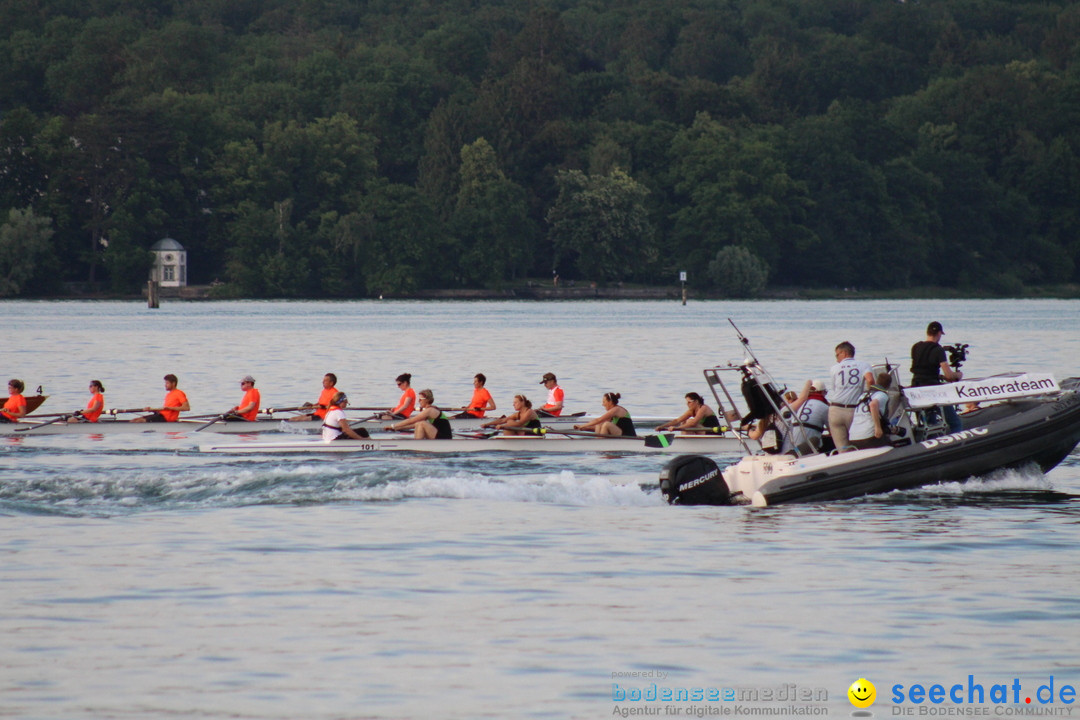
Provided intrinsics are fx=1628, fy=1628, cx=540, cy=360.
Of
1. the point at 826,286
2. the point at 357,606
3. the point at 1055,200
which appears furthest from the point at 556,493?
the point at 1055,200

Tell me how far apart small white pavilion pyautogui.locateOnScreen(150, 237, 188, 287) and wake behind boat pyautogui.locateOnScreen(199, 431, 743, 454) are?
104 m

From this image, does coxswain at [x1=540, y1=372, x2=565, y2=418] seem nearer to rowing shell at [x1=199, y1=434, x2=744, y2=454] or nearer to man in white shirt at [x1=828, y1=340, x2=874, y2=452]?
rowing shell at [x1=199, y1=434, x2=744, y2=454]

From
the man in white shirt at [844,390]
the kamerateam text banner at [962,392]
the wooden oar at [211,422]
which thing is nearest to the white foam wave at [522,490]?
the man in white shirt at [844,390]

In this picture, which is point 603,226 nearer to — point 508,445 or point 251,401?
point 251,401

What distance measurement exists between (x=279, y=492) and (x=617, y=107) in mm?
130823

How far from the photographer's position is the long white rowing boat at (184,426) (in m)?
28.3

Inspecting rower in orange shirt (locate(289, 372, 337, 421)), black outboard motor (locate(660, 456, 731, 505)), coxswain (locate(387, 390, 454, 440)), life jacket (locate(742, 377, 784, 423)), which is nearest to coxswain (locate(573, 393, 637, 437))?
coxswain (locate(387, 390, 454, 440))

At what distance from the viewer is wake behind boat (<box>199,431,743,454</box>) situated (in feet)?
81.5

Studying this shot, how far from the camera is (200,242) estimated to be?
132m

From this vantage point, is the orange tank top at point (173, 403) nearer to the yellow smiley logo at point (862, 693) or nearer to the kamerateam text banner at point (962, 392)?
the kamerateam text banner at point (962, 392)

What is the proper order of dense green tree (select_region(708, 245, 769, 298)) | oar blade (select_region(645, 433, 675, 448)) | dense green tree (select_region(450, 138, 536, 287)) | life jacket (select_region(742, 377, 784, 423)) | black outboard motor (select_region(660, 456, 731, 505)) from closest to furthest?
1. life jacket (select_region(742, 377, 784, 423))
2. black outboard motor (select_region(660, 456, 731, 505))
3. oar blade (select_region(645, 433, 675, 448))
4. dense green tree (select_region(450, 138, 536, 287))
5. dense green tree (select_region(708, 245, 769, 298))

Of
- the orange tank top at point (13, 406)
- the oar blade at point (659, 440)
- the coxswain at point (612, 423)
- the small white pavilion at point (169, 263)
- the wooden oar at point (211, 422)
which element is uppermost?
the small white pavilion at point (169, 263)

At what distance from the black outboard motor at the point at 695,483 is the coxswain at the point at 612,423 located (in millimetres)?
5888

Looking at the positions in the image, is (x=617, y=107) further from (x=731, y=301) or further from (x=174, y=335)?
(x=174, y=335)
